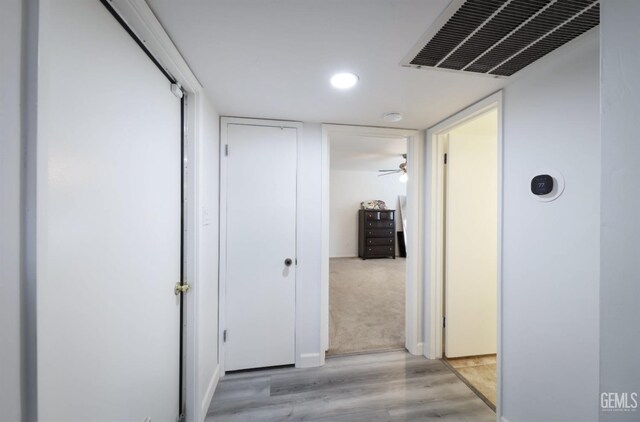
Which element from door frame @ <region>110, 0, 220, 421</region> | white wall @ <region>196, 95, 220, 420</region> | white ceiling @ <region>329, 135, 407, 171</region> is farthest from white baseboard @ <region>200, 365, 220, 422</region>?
white ceiling @ <region>329, 135, 407, 171</region>

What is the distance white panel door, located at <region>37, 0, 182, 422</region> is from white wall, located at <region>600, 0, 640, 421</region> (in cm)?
115

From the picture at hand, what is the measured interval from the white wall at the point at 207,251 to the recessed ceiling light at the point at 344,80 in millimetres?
838

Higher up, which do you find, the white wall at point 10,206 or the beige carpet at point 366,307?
the white wall at point 10,206

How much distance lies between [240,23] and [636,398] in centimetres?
151

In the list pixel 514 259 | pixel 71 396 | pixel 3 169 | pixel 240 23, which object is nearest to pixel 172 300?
pixel 71 396

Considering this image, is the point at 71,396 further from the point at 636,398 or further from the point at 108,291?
the point at 636,398

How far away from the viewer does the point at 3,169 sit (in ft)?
1.45

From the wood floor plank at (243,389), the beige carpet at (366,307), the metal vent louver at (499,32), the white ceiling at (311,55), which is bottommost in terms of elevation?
the wood floor plank at (243,389)

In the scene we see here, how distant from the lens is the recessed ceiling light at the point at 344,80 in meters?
1.33

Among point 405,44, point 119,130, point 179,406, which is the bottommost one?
point 179,406

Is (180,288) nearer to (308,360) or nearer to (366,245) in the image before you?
(308,360)

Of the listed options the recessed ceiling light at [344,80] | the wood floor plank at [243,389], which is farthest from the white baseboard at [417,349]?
the recessed ceiling light at [344,80]

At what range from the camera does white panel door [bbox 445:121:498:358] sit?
2.19m

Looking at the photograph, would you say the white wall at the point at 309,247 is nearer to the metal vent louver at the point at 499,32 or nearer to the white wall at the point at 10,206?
the metal vent louver at the point at 499,32
